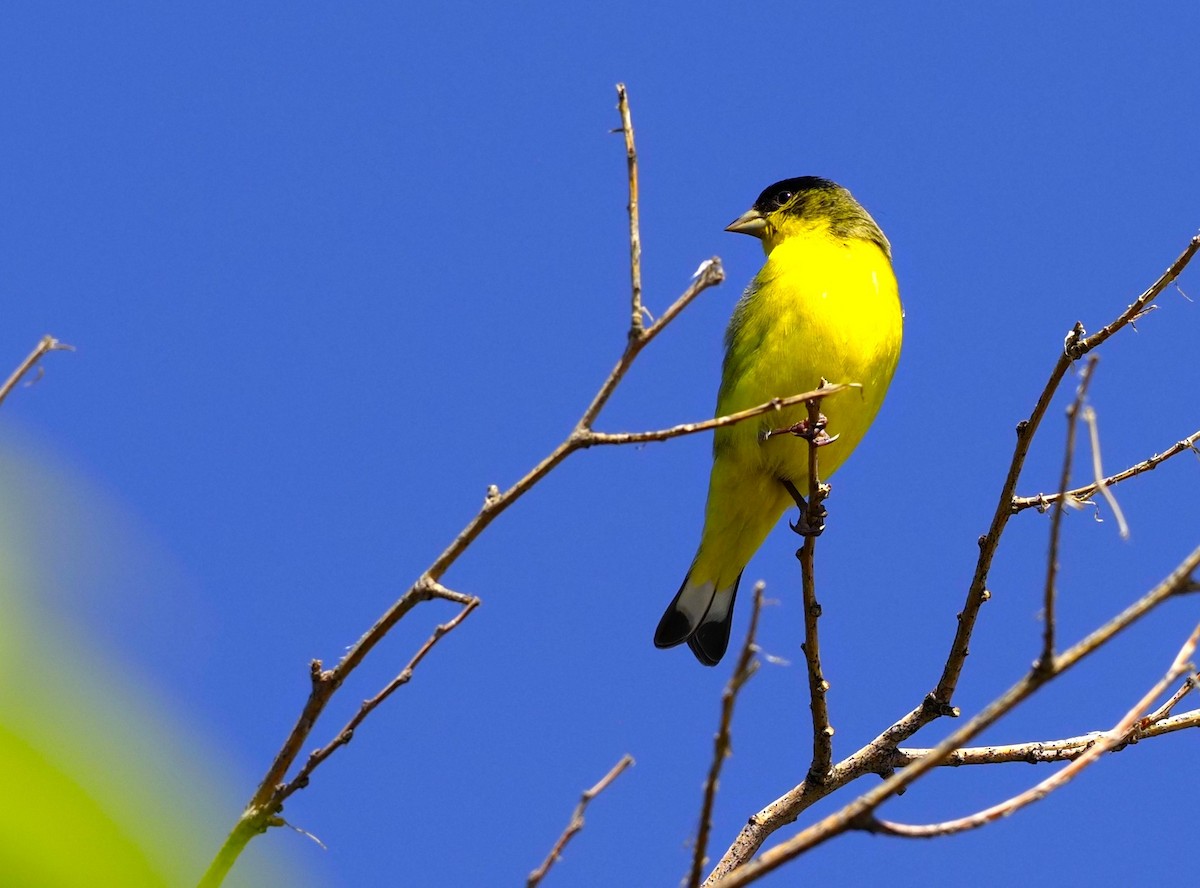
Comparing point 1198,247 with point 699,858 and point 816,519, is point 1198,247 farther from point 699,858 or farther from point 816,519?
point 699,858

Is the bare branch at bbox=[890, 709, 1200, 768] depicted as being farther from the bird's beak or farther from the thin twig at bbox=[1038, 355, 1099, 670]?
the bird's beak

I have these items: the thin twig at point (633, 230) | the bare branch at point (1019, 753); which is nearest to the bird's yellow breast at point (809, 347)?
the bare branch at point (1019, 753)

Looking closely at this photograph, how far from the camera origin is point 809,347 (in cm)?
477

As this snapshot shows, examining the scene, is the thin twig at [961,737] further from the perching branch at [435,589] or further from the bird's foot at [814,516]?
the bird's foot at [814,516]

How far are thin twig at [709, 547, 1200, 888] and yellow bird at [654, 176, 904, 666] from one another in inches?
135

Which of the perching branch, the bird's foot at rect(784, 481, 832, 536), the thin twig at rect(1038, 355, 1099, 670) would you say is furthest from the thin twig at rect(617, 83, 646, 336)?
the bird's foot at rect(784, 481, 832, 536)

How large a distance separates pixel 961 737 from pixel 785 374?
11.9ft

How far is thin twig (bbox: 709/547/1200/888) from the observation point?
1205 millimetres

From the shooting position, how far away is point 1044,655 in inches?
50.9

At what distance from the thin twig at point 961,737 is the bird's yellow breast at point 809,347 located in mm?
3366

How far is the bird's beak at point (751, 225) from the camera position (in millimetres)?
6066

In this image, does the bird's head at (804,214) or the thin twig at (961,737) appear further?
the bird's head at (804,214)

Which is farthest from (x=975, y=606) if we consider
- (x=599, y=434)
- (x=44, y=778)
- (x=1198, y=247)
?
(x=44, y=778)

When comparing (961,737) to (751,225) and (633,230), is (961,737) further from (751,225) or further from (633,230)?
(751,225)
